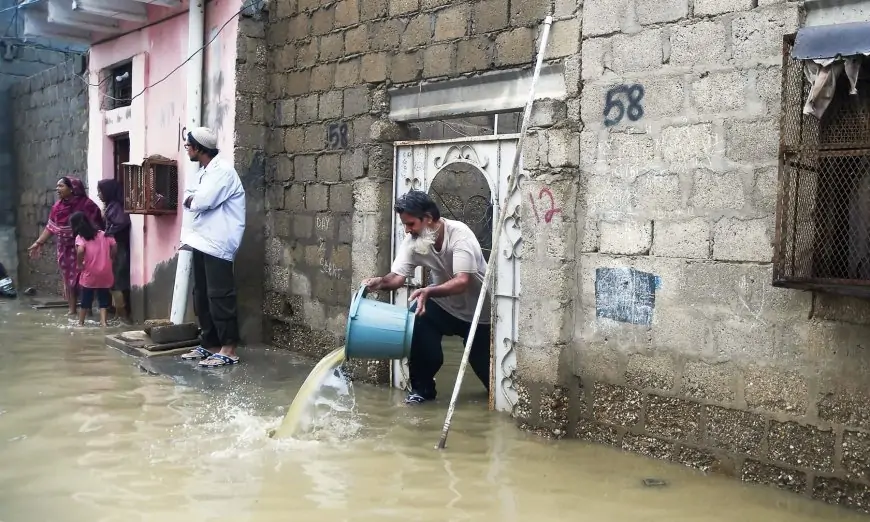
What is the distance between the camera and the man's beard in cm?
477

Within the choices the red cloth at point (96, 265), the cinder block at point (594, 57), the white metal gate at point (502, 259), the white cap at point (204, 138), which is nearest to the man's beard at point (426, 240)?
the white metal gate at point (502, 259)

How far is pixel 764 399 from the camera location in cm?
353

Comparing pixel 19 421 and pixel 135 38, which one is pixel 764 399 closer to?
pixel 19 421

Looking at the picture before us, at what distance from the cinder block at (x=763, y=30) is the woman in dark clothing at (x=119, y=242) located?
6583 mm

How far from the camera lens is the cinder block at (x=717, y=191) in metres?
3.60

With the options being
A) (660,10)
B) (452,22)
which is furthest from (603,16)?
(452,22)

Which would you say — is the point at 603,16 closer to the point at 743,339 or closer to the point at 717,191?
the point at 717,191

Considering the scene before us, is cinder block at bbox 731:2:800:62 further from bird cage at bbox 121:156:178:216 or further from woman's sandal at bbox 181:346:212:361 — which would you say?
bird cage at bbox 121:156:178:216

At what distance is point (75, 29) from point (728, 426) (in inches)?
324

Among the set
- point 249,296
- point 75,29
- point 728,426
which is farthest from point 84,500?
point 75,29

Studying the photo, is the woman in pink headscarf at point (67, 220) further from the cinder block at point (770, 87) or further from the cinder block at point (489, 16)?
the cinder block at point (770, 87)

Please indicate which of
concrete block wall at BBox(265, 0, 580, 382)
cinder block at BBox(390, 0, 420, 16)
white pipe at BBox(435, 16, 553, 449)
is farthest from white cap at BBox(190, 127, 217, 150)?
white pipe at BBox(435, 16, 553, 449)

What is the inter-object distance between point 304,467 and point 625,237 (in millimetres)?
1937

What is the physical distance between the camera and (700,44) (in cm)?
371
